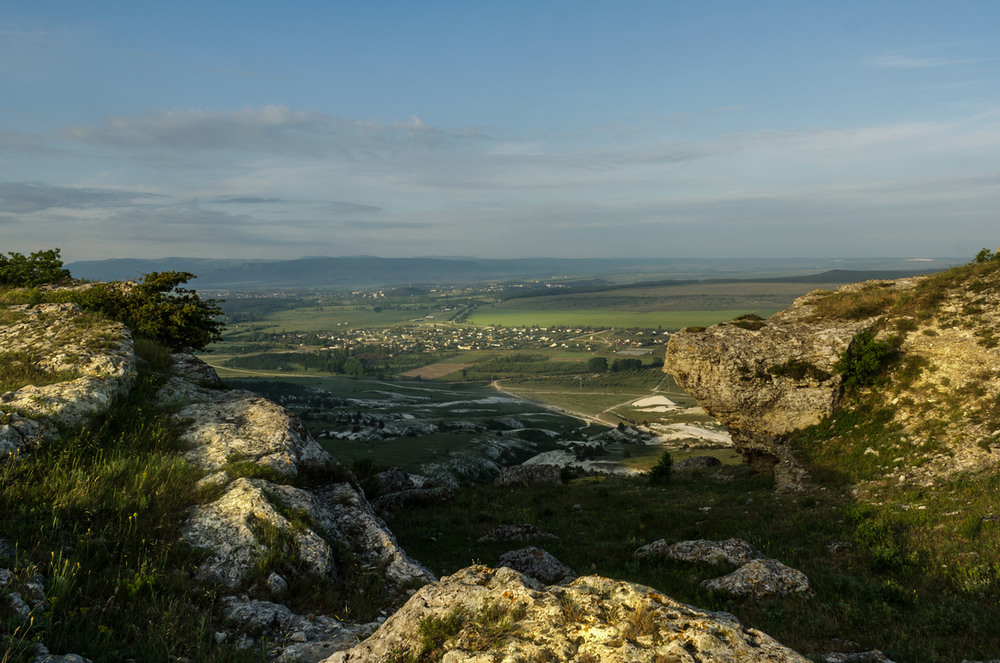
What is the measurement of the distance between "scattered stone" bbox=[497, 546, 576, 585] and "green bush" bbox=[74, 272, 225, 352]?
13513 mm

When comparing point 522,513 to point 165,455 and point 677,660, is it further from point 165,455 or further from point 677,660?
point 677,660

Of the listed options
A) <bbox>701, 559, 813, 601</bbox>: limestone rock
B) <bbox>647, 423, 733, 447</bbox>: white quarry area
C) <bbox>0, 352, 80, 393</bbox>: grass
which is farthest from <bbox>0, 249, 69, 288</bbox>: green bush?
<bbox>647, 423, 733, 447</bbox>: white quarry area

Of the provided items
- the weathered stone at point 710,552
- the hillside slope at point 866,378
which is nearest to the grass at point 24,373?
the weathered stone at point 710,552

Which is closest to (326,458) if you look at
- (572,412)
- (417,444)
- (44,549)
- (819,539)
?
(44,549)

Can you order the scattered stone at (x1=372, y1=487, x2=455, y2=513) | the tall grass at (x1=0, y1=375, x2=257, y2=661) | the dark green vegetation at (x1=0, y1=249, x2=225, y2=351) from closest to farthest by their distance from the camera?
the tall grass at (x1=0, y1=375, x2=257, y2=661)
the dark green vegetation at (x1=0, y1=249, x2=225, y2=351)
the scattered stone at (x1=372, y1=487, x2=455, y2=513)

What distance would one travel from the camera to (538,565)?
12820mm

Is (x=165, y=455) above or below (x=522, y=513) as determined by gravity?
above

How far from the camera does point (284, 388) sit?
5128 inches

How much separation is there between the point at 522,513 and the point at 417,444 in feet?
157

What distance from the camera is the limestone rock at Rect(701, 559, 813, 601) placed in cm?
1055

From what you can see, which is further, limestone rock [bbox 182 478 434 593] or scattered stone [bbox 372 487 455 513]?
scattered stone [bbox 372 487 455 513]

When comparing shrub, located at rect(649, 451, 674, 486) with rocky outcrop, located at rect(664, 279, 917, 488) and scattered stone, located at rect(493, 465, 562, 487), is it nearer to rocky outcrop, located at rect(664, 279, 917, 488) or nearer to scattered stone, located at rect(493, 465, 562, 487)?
rocky outcrop, located at rect(664, 279, 917, 488)

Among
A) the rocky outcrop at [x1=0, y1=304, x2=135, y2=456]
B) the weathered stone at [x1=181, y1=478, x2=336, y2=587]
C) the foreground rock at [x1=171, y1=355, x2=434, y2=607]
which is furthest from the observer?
the rocky outcrop at [x1=0, y1=304, x2=135, y2=456]

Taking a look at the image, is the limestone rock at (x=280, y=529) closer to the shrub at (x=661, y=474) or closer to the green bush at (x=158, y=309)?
the green bush at (x=158, y=309)
